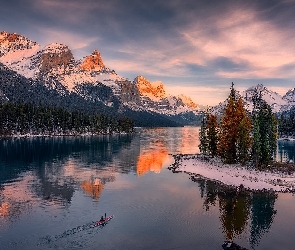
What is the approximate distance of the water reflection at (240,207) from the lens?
48537 millimetres

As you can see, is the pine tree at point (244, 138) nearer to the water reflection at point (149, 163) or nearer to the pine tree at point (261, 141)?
the pine tree at point (261, 141)

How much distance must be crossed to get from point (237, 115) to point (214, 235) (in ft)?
185

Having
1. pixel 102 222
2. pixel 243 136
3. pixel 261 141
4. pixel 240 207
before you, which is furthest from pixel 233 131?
pixel 102 222

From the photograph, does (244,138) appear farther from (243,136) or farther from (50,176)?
(50,176)

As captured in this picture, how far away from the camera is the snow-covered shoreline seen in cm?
7377

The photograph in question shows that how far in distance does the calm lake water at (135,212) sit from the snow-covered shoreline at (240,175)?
400 cm

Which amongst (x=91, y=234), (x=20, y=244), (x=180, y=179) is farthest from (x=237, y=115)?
(x=20, y=244)

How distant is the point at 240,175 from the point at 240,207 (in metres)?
24.4

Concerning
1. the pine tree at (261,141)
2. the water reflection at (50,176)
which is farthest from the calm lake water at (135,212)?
the pine tree at (261,141)

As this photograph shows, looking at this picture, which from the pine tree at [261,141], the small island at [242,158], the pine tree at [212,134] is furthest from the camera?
the pine tree at [212,134]

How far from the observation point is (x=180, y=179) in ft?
282

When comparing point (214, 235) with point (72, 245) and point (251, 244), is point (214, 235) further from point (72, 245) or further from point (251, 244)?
point (72, 245)

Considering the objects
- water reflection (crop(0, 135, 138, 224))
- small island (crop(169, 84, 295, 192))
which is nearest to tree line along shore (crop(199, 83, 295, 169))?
small island (crop(169, 84, 295, 192))

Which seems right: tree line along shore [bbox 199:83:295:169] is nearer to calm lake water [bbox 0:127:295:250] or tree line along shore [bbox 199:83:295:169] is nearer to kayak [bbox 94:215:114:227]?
calm lake water [bbox 0:127:295:250]
